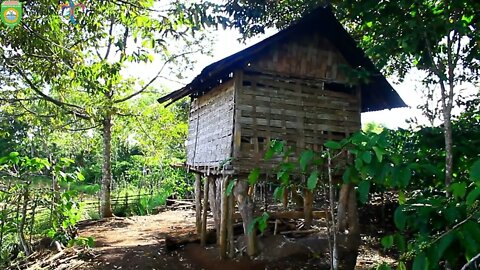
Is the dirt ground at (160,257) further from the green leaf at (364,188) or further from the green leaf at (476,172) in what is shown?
the green leaf at (476,172)

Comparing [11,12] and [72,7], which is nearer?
[11,12]

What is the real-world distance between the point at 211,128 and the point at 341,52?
142 inches

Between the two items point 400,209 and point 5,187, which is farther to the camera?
point 5,187

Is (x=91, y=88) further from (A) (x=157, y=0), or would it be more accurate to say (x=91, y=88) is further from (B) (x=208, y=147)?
(B) (x=208, y=147)

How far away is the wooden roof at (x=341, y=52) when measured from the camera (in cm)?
764

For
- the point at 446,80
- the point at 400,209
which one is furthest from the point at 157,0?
the point at 400,209

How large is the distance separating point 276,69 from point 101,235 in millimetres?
9092

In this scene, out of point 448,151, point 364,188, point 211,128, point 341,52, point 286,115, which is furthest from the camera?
point 211,128

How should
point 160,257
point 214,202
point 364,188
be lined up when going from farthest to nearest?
1. point 214,202
2. point 160,257
3. point 364,188

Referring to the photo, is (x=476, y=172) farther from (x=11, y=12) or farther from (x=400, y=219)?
(x=11, y=12)

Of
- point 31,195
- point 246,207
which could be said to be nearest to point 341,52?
point 246,207

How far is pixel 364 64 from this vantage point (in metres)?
8.92

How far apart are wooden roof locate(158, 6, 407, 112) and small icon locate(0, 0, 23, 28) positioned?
3643 mm

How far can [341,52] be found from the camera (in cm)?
896
